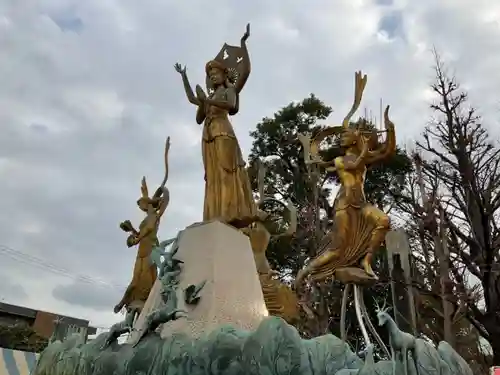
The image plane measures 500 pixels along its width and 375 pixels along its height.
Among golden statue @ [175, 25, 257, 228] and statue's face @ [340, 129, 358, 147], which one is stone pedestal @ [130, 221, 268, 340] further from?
statue's face @ [340, 129, 358, 147]

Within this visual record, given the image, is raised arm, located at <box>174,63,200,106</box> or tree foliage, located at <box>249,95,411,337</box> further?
tree foliage, located at <box>249,95,411,337</box>

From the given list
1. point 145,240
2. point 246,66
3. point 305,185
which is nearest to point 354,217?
point 246,66

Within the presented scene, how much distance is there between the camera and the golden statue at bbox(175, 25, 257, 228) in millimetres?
7836

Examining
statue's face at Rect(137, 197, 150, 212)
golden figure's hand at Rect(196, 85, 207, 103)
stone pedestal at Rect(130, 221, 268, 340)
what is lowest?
stone pedestal at Rect(130, 221, 268, 340)

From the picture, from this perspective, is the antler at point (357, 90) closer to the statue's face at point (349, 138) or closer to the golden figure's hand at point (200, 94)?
the statue's face at point (349, 138)

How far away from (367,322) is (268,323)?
108 inches

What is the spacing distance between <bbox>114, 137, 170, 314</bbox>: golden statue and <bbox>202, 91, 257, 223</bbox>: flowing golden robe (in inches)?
69.4

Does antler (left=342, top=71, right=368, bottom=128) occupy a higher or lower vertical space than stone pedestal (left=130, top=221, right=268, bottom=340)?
higher

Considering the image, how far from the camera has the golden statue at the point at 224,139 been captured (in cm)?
784

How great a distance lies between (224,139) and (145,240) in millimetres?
3251

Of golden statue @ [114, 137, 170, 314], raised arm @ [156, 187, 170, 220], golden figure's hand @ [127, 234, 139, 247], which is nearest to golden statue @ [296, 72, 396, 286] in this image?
golden statue @ [114, 137, 170, 314]

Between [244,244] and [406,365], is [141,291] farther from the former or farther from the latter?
[406,365]

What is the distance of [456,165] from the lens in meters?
12.2

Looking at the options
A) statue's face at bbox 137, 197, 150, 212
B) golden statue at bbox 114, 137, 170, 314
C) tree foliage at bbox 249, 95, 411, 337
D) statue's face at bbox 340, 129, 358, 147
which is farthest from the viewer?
tree foliage at bbox 249, 95, 411, 337
